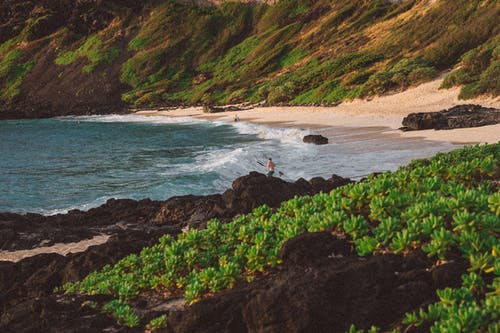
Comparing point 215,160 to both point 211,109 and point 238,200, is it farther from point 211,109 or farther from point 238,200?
point 211,109

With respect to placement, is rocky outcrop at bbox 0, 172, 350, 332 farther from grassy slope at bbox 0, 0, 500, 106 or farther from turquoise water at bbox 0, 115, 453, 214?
grassy slope at bbox 0, 0, 500, 106

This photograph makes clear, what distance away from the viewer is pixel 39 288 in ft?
29.3

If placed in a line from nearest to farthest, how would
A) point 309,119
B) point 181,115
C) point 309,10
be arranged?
point 309,119, point 181,115, point 309,10

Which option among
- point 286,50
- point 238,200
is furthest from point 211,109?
point 238,200

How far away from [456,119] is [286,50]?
5882 cm

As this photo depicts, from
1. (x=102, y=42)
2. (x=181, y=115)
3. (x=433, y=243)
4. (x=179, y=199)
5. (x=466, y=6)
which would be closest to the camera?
(x=433, y=243)

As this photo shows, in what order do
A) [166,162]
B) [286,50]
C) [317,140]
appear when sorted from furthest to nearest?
[286,50]
[317,140]
[166,162]

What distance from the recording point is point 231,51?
10044 cm

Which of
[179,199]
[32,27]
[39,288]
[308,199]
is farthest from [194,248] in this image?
[32,27]

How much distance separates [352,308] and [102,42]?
386 ft

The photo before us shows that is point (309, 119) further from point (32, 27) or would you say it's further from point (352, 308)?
point (32, 27)

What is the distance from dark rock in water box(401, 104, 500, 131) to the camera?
31125 millimetres

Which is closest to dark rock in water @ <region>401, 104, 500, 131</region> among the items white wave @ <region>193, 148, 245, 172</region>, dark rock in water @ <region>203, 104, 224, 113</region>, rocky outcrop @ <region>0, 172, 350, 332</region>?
white wave @ <region>193, 148, 245, 172</region>

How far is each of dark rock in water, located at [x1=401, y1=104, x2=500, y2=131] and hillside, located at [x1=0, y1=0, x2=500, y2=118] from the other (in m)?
7.76
